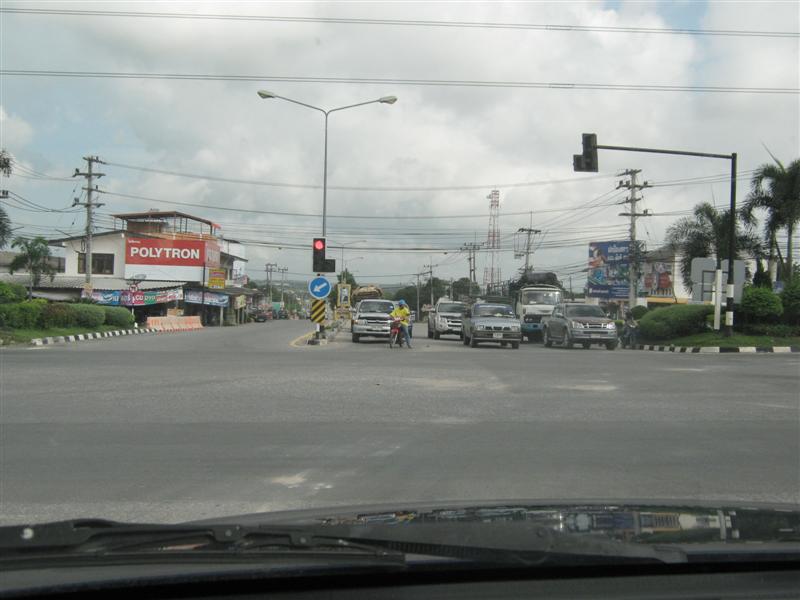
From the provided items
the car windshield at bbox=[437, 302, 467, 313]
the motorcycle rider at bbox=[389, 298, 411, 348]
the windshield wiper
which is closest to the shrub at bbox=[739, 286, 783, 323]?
the car windshield at bbox=[437, 302, 467, 313]

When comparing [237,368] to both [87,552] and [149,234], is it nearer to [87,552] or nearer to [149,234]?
[87,552]

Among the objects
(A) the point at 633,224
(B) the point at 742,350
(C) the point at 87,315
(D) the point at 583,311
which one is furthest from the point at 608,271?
(C) the point at 87,315

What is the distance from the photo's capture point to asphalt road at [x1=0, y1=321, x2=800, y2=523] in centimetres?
659

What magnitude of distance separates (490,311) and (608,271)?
3873 cm

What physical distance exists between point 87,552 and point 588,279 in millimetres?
69226

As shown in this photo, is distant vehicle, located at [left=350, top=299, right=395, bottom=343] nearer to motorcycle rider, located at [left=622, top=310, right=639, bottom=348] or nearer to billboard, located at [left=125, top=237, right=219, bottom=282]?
motorcycle rider, located at [left=622, top=310, right=639, bottom=348]

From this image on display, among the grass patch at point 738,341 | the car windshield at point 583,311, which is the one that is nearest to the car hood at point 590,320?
the car windshield at point 583,311

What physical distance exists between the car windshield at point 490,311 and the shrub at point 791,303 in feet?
36.1

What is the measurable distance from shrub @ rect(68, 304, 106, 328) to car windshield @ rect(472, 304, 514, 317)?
794 inches

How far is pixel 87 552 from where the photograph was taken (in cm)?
257

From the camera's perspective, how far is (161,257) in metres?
64.6

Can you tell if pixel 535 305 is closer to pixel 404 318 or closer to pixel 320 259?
pixel 404 318

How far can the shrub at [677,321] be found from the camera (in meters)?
31.0

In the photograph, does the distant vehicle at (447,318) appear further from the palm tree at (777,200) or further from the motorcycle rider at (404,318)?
the palm tree at (777,200)
